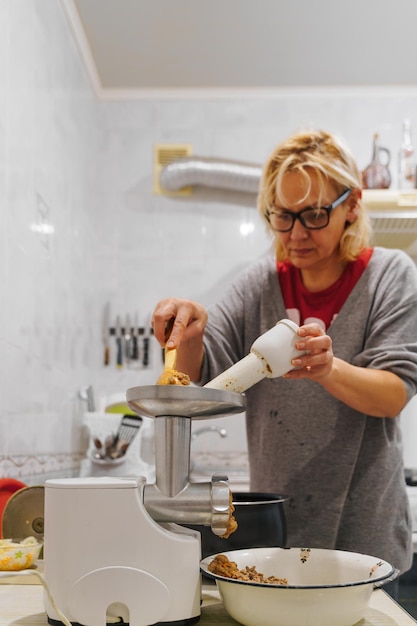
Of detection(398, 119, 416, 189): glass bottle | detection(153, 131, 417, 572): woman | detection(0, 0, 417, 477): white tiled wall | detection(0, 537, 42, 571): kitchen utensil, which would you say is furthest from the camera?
detection(398, 119, 416, 189): glass bottle

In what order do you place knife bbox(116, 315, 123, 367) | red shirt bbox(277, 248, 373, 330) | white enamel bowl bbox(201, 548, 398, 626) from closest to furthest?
1. white enamel bowl bbox(201, 548, 398, 626)
2. red shirt bbox(277, 248, 373, 330)
3. knife bbox(116, 315, 123, 367)

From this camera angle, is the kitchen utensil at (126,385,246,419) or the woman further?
the woman

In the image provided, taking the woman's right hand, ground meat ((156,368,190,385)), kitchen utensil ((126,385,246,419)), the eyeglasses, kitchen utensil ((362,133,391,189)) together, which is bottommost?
kitchen utensil ((126,385,246,419))

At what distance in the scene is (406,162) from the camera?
3.05 meters

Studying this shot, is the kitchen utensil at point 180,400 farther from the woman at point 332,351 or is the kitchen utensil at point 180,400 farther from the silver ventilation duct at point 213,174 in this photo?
the silver ventilation duct at point 213,174

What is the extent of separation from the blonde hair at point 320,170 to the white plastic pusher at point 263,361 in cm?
51

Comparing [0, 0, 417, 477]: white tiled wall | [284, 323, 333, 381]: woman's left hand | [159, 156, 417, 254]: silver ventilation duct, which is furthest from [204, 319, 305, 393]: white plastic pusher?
[159, 156, 417, 254]: silver ventilation duct

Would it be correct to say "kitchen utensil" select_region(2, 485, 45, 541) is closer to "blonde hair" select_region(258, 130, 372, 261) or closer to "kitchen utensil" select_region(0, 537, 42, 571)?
"kitchen utensil" select_region(0, 537, 42, 571)

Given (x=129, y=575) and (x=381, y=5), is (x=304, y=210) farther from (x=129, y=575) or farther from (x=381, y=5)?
(x=381, y=5)

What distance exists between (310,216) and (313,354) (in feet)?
1.47

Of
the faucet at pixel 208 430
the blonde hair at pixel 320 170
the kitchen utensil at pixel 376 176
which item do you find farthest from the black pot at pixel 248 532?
the kitchen utensil at pixel 376 176

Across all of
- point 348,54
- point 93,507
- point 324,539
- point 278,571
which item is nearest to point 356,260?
point 324,539

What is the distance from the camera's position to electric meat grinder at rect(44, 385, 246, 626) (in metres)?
0.71

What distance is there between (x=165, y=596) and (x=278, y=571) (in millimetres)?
164
